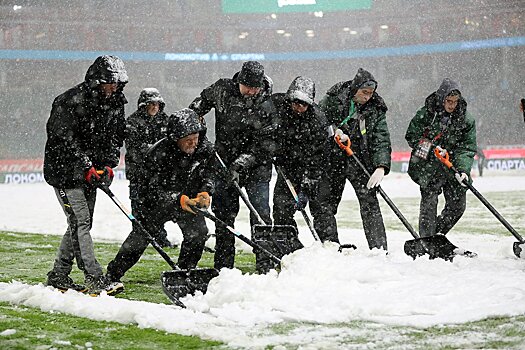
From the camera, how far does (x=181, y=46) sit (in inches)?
1312

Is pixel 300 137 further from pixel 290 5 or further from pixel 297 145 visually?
pixel 290 5

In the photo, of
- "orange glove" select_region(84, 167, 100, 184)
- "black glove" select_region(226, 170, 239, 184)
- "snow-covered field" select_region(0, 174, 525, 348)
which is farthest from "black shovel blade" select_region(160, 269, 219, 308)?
"black glove" select_region(226, 170, 239, 184)

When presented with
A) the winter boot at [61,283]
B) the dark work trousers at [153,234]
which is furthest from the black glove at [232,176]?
the winter boot at [61,283]

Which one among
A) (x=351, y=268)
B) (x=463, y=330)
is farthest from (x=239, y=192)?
(x=463, y=330)

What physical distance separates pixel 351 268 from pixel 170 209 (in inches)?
48.2

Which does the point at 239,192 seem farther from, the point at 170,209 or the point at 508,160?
the point at 508,160

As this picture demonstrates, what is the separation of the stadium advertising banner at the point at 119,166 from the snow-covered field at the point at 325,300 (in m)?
18.7

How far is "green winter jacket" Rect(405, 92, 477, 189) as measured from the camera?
21.8 feet

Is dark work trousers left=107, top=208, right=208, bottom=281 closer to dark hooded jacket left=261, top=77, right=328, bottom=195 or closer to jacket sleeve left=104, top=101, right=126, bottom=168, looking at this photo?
jacket sleeve left=104, top=101, right=126, bottom=168

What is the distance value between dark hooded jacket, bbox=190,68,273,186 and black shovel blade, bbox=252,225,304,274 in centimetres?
46

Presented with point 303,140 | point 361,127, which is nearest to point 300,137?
point 303,140

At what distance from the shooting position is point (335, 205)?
6.62 meters

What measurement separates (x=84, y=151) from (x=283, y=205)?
1680 mm

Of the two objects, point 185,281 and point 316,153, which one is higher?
point 316,153
